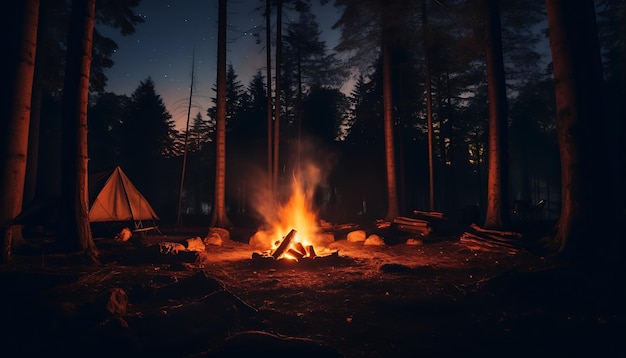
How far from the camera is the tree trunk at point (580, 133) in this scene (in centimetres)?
712

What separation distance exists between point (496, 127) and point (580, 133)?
4553 mm

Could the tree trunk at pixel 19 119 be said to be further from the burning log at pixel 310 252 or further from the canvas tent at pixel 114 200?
the burning log at pixel 310 252

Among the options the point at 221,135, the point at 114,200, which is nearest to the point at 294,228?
the point at 221,135

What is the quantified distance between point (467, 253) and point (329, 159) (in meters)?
21.9

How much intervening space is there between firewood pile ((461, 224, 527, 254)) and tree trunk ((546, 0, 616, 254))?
1.15 meters

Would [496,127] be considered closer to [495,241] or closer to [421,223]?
[421,223]

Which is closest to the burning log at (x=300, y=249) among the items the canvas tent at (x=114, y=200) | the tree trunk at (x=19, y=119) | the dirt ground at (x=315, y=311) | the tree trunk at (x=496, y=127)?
the dirt ground at (x=315, y=311)

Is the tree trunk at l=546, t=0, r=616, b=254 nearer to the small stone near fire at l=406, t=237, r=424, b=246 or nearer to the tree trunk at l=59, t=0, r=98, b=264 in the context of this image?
the small stone near fire at l=406, t=237, r=424, b=246

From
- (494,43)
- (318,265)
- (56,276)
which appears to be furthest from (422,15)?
(56,276)

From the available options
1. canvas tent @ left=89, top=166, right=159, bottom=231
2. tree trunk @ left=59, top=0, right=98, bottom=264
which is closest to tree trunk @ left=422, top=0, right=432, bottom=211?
canvas tent @ left=89, top=166, right=159, bottom=231

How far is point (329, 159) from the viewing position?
3036 cm

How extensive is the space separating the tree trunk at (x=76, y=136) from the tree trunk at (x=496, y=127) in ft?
41.7

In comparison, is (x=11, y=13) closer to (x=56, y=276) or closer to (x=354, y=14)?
(x=56, y=276)

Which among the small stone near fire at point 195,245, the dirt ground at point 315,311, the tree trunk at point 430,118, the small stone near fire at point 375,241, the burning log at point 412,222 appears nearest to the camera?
the dirt ground at point 315,311
